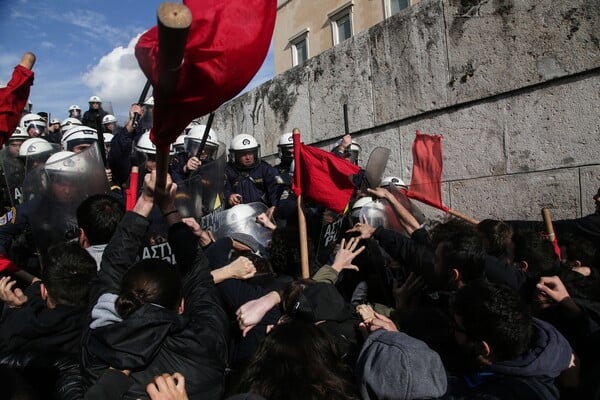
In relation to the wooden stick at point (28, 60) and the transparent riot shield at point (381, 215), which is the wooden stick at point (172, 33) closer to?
the wooden stick at point (28, 60)

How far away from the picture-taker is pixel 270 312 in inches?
102

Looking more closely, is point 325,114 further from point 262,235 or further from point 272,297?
point 272,297

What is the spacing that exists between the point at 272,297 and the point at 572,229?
312 cm

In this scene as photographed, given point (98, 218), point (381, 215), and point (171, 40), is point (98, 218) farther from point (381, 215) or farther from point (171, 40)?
point (381, 215)

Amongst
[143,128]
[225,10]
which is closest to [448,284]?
[225,10]

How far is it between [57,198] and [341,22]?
1515cm

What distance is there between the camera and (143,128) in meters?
5.85

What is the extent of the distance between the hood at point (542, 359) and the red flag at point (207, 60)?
4.77 ft

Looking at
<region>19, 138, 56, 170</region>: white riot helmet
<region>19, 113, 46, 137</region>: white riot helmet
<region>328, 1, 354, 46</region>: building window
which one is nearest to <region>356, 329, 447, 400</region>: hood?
<region>19, 138, 56, 170</region>: white riot helmet

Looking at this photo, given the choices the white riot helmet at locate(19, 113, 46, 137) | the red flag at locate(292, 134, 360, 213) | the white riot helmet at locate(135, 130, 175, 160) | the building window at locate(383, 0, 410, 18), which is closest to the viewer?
the red flag at locate(292, 134, 360, 213)

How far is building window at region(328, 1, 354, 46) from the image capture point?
16750 mm

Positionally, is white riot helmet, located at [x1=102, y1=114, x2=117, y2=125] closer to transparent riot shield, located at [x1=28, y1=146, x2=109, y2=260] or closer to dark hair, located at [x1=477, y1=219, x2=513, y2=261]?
transparent riot shield, located at [x1=28, y1=146, x2=109, y2=260]

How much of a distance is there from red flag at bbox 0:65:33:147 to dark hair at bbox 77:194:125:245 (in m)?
0.66

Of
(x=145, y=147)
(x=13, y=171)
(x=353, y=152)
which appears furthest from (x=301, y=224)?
(x=353, y=152)
